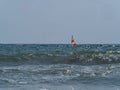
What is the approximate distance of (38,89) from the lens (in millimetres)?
13305

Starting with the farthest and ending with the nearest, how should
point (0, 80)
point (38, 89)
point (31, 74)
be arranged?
point (31, 74), point (0, 80), point (38, 89)

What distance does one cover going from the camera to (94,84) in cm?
1514

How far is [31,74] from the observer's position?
18625mm

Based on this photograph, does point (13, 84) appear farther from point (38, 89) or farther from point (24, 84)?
point (38, 89)

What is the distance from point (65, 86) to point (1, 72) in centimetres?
612

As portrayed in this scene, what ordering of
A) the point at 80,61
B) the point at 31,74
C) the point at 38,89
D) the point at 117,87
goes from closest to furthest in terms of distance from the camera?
the point at 38,89, the point at 117,87, the point at 31,74, the point at 80,61

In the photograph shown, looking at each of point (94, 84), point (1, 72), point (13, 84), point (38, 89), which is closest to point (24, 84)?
point (13, 84)

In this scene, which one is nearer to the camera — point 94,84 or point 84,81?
point 94,84

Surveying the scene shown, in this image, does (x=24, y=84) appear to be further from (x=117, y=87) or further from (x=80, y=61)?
(x=80, y=61)

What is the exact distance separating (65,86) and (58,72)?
5196mm

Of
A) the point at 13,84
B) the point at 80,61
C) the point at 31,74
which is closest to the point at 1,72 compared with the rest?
the point at 31,74

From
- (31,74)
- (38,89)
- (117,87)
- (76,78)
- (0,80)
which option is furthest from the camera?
(31,74)

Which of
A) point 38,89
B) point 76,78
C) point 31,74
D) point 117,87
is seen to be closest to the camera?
point 38,89

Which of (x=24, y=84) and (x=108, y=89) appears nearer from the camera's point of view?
(x=108, y=89)
